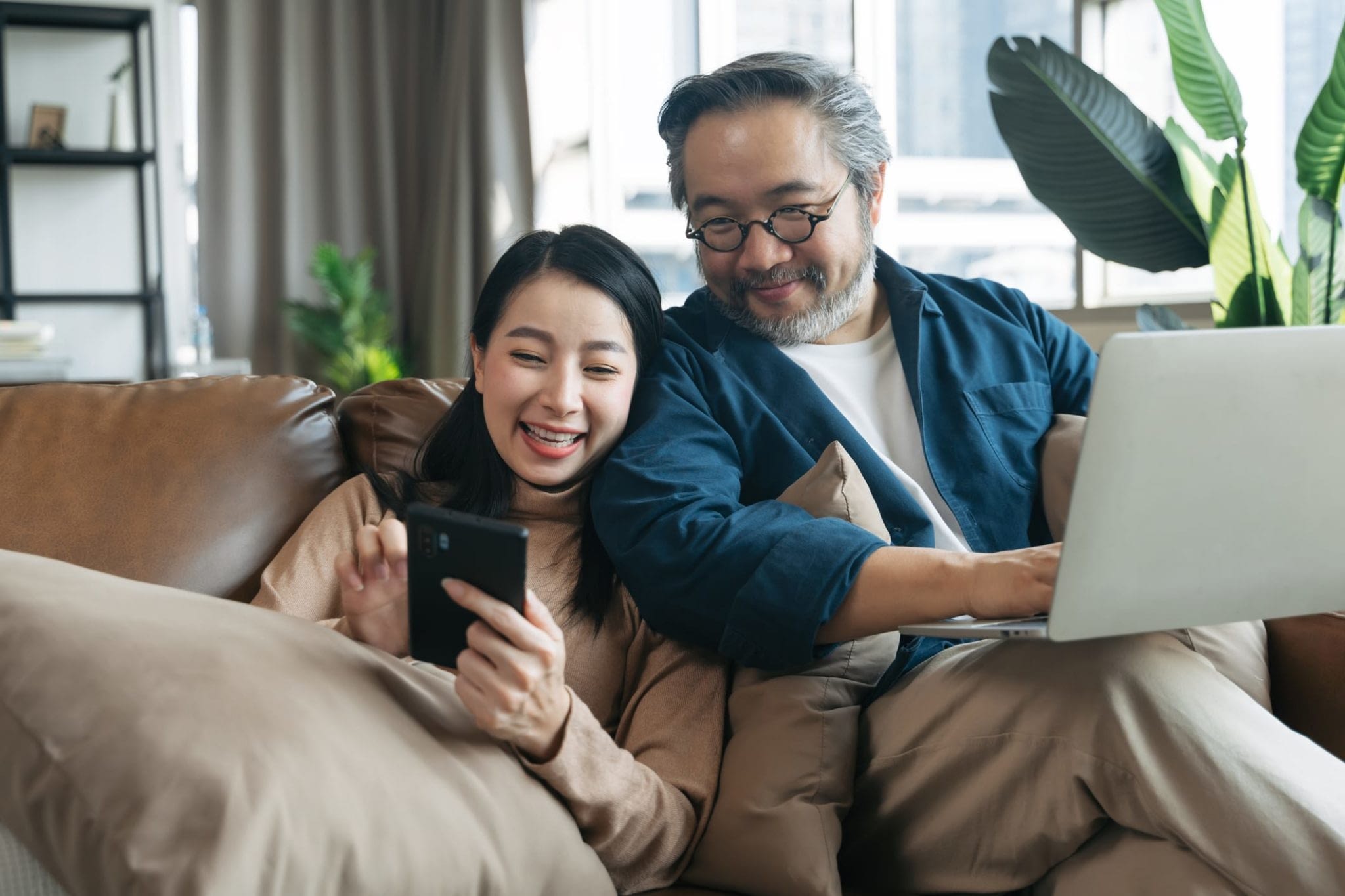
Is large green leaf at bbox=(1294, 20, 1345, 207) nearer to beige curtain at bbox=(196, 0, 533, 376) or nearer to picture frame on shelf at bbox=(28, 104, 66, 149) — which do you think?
beige curtain at bbox=(196, 0, 533, 376)

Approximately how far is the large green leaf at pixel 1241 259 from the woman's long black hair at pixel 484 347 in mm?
1182

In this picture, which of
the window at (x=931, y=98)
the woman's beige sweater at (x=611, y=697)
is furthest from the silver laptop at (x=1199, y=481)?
the window at (x=931, y=98)

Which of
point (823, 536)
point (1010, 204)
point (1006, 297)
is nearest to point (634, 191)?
point (1010, 204)

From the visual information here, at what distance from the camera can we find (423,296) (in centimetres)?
554

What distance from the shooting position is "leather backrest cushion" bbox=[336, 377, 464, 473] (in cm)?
172

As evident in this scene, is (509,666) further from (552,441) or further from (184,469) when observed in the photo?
(184,469)

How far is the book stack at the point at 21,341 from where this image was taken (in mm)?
4121

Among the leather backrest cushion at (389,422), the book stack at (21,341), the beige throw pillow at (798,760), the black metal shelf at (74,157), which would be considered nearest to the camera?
the beige throw pillow at (798,760)

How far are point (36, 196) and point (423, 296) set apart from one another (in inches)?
63.4

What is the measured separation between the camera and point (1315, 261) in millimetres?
2158

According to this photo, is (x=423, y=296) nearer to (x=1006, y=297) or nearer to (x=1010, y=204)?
(x=1010, y=204)

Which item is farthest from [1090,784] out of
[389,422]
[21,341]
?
[21,341]

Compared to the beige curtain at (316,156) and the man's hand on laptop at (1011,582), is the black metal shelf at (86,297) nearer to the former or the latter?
the beige curtain at (316,156)

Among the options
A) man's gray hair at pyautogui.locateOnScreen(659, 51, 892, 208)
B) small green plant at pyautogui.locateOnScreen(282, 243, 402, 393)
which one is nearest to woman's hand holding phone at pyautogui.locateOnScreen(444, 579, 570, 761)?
man's gray hair at pyautogui.locateOnScreen(659, 51, 892, 208)
